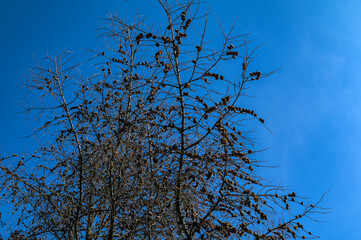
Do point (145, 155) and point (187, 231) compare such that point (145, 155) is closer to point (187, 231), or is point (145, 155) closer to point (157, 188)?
point (157, 188)

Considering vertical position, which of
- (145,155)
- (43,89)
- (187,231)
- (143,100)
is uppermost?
(43,89)

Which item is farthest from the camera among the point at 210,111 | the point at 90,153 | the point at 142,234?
the point at 90,153

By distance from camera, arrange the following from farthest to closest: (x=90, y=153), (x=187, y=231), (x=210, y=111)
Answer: (x=90, y=153)
(x=187, y=231)
(x=210, y=111)

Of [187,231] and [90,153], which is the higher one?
[90,153]

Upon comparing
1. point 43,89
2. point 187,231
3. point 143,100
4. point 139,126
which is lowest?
point 187,231

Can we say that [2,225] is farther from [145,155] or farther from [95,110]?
[145,155]

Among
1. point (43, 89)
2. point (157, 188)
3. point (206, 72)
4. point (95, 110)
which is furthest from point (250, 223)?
point (43, 89)

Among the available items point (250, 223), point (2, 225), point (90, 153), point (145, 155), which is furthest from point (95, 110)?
point (250, 223)

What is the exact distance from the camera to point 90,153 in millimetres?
4926

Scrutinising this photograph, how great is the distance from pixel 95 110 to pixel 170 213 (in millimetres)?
1837

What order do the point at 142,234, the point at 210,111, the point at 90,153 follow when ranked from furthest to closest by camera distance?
the point at 90,153, the point at 142,234, the point at 210,111

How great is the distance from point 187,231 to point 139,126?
4.53 ft

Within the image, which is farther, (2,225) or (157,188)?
(2,225)

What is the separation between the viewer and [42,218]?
5.07 m
